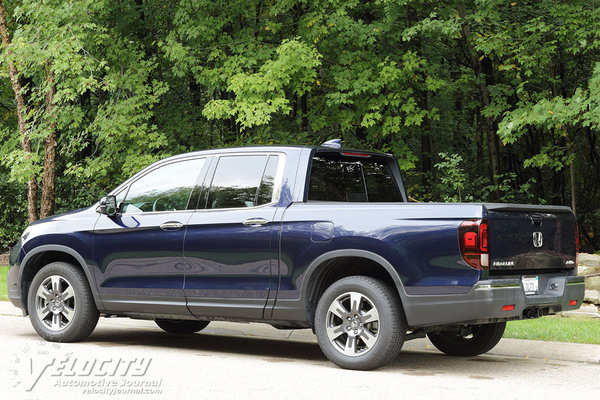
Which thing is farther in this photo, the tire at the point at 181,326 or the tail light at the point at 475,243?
the tire at the point at 181,326

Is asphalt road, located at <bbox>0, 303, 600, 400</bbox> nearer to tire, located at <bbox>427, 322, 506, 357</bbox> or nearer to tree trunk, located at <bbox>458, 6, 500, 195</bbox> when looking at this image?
tire, located at <bbox>427, 322, 506, 357</bbox>

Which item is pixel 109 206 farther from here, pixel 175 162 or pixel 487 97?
pixel 487 97

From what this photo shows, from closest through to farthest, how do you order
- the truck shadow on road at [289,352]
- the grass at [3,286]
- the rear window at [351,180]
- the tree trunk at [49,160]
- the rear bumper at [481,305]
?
the rear bumper at [481,305] → the truck shadow on road at [289,352] → the rear window at [351,180] → the grass at [3,286] → the tree trunk at [49,160]

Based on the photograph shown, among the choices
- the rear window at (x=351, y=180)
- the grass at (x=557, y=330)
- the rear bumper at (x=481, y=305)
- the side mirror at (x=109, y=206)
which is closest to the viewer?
the rear bumper at (x=481, y=305)

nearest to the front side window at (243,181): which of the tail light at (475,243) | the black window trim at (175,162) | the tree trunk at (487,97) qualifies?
the black window trim at (175,162)

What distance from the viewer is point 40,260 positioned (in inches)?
387

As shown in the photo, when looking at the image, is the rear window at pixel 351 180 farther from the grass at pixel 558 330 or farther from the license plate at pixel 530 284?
the grass at pixel 558 330

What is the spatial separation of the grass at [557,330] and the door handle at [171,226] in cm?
420

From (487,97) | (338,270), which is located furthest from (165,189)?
(487,97)

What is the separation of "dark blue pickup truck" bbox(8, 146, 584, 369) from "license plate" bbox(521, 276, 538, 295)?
0.7 inches

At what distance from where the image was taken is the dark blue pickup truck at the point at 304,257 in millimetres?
7168

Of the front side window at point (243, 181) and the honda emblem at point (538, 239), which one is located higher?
the front side window at point (243, 181)

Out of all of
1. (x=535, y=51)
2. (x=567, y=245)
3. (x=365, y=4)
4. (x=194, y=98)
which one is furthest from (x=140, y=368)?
(x=194, y=98)

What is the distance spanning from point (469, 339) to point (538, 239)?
5.37 feet
